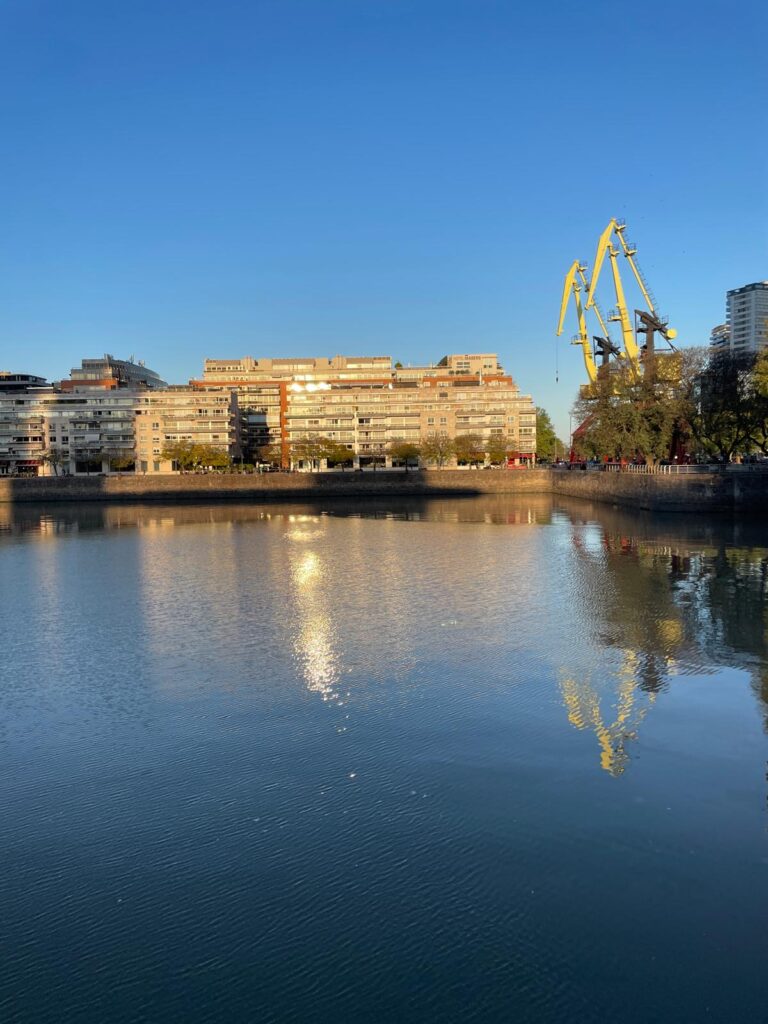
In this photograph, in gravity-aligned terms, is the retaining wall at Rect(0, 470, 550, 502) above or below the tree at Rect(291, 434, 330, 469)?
below

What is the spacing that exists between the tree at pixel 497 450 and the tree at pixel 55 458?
202ft

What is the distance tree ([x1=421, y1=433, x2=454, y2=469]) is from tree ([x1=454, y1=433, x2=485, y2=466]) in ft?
3.20

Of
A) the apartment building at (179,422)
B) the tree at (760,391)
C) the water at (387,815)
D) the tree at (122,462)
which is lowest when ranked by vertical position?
the water at (387,815)

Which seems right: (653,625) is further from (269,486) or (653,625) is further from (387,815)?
(269,486)

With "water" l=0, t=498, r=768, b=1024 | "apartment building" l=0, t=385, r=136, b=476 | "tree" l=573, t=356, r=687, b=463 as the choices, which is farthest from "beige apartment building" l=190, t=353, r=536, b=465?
"water" l=0, t=498, r=768, b=1024

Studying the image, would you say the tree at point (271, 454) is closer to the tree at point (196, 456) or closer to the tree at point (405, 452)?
the tree at point (196, 456)

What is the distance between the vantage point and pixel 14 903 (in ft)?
24.2

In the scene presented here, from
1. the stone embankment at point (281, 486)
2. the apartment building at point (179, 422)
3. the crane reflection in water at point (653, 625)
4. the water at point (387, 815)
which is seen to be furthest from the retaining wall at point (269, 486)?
the water at point (387, 815)

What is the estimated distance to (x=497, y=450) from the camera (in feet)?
364

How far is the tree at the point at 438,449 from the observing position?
107438 mm

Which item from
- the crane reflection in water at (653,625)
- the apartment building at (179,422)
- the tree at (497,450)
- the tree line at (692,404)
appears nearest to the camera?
the crane reflection in water at (653,625)

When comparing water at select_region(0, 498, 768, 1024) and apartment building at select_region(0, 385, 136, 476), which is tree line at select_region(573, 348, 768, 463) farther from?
apartment building at select_region(0, 385, 136, 476)

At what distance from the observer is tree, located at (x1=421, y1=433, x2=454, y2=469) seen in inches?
4230

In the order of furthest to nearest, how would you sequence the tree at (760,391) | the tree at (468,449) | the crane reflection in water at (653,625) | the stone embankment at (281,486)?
the tree at (468,449) → the stone embankment at (281,486) → the tree at (760,391) → the crane reflection in water at (653,625)
